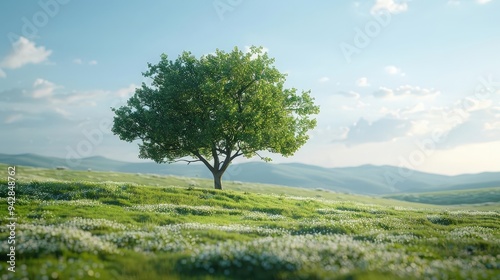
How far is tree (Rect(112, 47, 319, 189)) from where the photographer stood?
40.1m

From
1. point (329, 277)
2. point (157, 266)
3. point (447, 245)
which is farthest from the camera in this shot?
point (447, 245)

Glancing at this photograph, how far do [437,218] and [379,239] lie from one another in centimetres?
1661

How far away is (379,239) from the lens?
1688cm

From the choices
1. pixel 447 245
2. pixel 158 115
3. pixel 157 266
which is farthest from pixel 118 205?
pixel 447 245

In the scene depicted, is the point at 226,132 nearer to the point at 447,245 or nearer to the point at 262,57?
the point at 262,57

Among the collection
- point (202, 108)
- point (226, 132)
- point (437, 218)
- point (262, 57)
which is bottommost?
point (437, 218)

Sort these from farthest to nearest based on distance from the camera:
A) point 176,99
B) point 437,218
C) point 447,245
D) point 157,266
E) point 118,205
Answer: point 176,99, point 437,218, point 118,205, point 447,245, point 157,266

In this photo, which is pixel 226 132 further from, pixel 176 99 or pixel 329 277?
pixel 329 277

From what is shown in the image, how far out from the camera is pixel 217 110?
40.3 meters

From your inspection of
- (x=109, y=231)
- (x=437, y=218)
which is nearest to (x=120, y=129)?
(x=109, y=231)

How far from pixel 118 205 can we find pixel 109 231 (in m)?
12.9

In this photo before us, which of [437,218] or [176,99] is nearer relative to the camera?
[437,218]

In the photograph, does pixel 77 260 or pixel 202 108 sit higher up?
pixel 202 108

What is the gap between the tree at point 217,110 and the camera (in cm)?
4009
